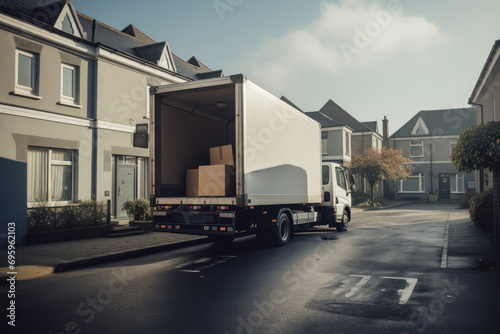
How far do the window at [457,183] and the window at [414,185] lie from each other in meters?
3.06

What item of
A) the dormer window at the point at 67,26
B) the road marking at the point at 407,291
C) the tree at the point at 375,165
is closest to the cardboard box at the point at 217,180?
the road marking at the point at 407,291

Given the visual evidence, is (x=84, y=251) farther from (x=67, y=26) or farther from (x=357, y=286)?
(x=67, y=26)

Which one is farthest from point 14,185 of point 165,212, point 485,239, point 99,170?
point 485,239

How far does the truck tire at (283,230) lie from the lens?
10430 mm

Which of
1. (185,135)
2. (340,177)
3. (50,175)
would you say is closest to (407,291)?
(185,135)

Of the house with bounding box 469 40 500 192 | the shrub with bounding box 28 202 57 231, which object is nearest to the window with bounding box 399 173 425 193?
the house with bounding box 469 40 500 192

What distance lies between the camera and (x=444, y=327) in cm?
446

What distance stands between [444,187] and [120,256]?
144ft

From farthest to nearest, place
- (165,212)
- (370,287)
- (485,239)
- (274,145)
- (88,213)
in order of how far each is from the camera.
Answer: (88,213), (485,239), (274,145), (165,212), (370,287)

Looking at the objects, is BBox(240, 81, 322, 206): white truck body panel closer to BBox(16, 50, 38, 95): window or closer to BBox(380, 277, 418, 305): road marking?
BBox(380, 277, 418, 305): road marking

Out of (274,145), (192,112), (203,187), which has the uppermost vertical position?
(192,112)

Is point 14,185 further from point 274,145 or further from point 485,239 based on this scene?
point 485,239

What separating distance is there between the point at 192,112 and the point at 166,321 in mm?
6861

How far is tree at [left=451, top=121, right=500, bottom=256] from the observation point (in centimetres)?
903
